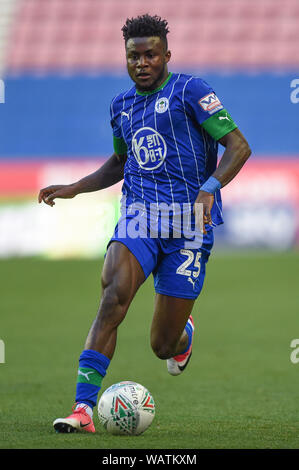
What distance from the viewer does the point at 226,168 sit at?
5.46 meters

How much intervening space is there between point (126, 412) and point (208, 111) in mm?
1912

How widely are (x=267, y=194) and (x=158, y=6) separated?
39.9ft

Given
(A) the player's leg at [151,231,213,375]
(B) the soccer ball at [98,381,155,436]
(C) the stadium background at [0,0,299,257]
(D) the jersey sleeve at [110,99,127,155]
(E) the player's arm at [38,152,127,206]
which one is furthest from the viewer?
(C) the stadium background at [0,0,299,257]

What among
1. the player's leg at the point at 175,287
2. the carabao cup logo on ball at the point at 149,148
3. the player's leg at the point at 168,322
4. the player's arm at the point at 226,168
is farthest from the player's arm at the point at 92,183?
the player's arm at the point at 226,168

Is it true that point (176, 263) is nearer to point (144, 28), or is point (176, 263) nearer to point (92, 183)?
point (92, 183)

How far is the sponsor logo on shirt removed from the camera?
5.59 metres

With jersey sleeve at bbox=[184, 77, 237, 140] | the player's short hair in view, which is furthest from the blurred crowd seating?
jersey sleeve at bbox=[184, 77, 237, 140]

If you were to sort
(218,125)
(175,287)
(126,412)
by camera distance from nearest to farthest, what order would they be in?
(126,412), (218,125), (175,287)

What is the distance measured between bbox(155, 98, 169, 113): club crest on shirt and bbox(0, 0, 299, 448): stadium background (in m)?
1.98

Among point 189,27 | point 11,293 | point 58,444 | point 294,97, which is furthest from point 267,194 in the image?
point 58,444

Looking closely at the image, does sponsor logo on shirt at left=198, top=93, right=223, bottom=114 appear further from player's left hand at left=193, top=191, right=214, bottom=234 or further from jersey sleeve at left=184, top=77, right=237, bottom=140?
player's left hand at left=193, top=191, right=214, bottom=234

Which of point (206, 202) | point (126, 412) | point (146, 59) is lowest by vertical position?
point (126, 412)

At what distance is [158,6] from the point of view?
99.0ft

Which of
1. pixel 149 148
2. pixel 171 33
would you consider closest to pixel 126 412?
pixel 149 148
